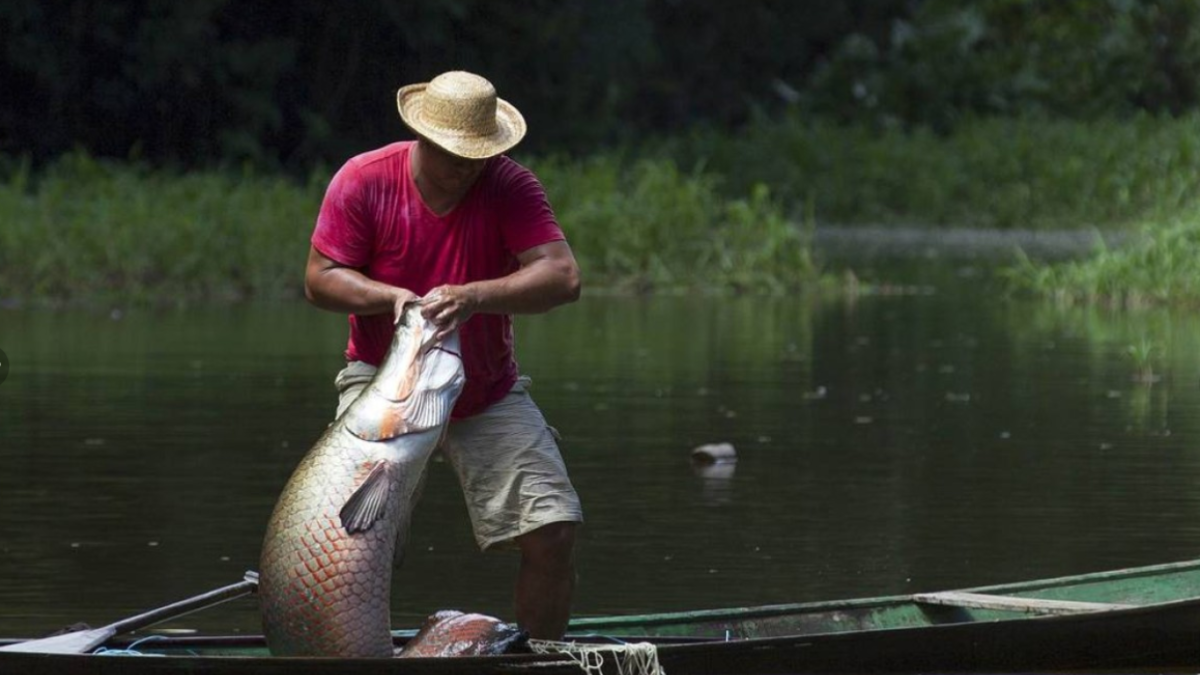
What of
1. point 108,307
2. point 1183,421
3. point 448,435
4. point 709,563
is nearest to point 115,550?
point 709,563

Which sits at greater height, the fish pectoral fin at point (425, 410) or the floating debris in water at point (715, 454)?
the fish pectoral fin at point (425, 410)

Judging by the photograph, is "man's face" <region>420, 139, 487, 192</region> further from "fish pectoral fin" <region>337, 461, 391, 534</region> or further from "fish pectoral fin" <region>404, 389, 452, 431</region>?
"fish pectoral fin" <region>337, 461, 391, 534</region>

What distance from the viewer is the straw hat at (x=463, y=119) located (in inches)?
261

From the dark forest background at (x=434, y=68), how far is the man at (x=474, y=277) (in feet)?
74.6

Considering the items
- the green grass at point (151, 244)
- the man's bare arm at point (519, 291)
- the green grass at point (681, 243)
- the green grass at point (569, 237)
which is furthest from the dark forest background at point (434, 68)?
the man's bare arm at point (519, 291)

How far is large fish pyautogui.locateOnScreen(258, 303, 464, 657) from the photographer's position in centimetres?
642

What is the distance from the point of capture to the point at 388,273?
6.86m

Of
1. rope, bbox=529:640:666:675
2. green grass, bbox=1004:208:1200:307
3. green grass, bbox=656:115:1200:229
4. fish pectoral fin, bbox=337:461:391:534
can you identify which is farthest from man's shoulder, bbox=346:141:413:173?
green grass, bbox=656:115:1200:229

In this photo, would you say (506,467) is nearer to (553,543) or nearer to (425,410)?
(553,543)

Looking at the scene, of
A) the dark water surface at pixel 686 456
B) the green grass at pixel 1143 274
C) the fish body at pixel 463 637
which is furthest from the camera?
the green grass at pixel 1143 274

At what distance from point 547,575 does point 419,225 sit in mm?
955

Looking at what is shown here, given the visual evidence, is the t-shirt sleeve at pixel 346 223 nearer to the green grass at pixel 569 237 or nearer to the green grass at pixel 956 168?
the green grass at pixel 569 237

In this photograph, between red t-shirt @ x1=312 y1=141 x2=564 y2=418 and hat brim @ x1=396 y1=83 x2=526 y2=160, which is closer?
hat brim @ x1=396 y1=83 x2=526 y2=160

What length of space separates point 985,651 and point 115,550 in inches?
160
